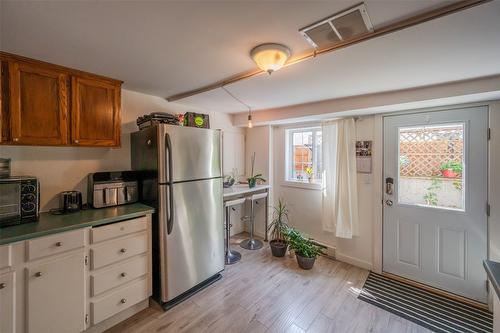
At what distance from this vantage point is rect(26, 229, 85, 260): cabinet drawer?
4.57 feet

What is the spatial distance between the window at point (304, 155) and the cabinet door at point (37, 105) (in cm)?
292

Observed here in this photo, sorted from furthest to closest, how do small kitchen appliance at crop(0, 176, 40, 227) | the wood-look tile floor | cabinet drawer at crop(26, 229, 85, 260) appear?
the wood-look tile floor < small kitchen appliance at crop(0, 176, 40, 227) < cabinet drawer at crop(26, 229, 85, 260)

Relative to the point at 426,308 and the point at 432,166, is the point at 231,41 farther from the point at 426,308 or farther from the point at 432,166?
the point at 426,308

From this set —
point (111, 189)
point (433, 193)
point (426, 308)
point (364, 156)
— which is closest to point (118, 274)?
point (111, 189)

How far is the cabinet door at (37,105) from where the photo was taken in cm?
158

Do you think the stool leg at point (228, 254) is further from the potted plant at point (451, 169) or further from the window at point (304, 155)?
the potted plant at point (451, 169)

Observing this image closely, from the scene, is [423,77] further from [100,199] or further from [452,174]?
[100,199]

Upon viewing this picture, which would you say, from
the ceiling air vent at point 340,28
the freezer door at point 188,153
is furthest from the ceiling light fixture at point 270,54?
the freezer door at point 188,153

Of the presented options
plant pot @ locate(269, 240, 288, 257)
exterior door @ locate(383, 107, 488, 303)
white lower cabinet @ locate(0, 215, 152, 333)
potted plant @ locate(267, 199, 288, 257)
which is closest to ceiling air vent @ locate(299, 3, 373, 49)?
exterior door @ locate(383, 107, 488, 303)

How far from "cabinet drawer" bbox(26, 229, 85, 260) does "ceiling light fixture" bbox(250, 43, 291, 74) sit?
1.83 metres

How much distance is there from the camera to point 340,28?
1186mm

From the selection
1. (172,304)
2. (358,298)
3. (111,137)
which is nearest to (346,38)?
(111,137)

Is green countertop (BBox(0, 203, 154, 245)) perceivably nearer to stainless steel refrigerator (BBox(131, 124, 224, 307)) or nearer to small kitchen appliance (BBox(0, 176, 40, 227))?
small kitchen appliance (BBox(0, 176, 40, 227))

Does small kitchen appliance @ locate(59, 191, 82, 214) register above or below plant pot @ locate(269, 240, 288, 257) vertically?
above
